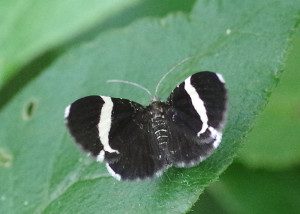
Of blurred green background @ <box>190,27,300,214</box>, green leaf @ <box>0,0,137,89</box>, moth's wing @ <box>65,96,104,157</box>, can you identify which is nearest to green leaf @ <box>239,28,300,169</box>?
blurred green background @ <box>190,27,300,214</box>

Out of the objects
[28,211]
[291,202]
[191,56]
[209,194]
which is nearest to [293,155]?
[291,202]

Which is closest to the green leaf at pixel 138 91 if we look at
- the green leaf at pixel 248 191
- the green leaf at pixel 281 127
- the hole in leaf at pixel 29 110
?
the hole in leaf at pixel 29 110

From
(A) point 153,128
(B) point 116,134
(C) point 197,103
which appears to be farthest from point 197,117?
(B) point 116,134

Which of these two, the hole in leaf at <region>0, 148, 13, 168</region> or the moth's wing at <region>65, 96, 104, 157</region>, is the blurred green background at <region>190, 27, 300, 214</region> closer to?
the hole in leaf at <region>0, 148, 13, 168</region>

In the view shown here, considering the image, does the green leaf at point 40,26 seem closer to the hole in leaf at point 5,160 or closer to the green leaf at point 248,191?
the hole in leaf at point 5,160

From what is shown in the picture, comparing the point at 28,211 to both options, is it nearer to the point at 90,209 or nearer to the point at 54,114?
the point at 90,209

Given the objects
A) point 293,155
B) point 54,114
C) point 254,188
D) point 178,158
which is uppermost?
point 178,158
